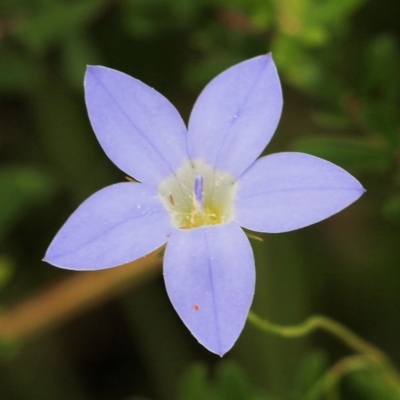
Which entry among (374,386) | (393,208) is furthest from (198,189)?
(374,386)

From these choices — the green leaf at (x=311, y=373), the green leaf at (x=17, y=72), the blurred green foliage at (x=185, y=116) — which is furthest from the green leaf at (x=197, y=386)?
the green leaf at (x=17, y=72)

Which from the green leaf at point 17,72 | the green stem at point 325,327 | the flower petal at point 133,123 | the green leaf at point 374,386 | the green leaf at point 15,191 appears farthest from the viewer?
the green leaf at point 17,72

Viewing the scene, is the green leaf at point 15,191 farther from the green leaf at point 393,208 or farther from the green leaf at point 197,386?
the green leaf at point 393,208

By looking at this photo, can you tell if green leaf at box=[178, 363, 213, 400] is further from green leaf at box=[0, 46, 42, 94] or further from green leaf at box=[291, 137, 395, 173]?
green leaf at box=[0, 46, 42, 94]

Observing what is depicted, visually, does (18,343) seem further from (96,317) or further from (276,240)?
(276,240)

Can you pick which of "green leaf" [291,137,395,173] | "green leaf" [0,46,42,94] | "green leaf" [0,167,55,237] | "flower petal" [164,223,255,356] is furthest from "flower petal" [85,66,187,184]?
"green leaf" [0,46,42,94]

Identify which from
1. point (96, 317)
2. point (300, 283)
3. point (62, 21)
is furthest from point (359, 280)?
point (62, 21)

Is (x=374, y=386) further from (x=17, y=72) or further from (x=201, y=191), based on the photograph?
(x=17, y=72)
